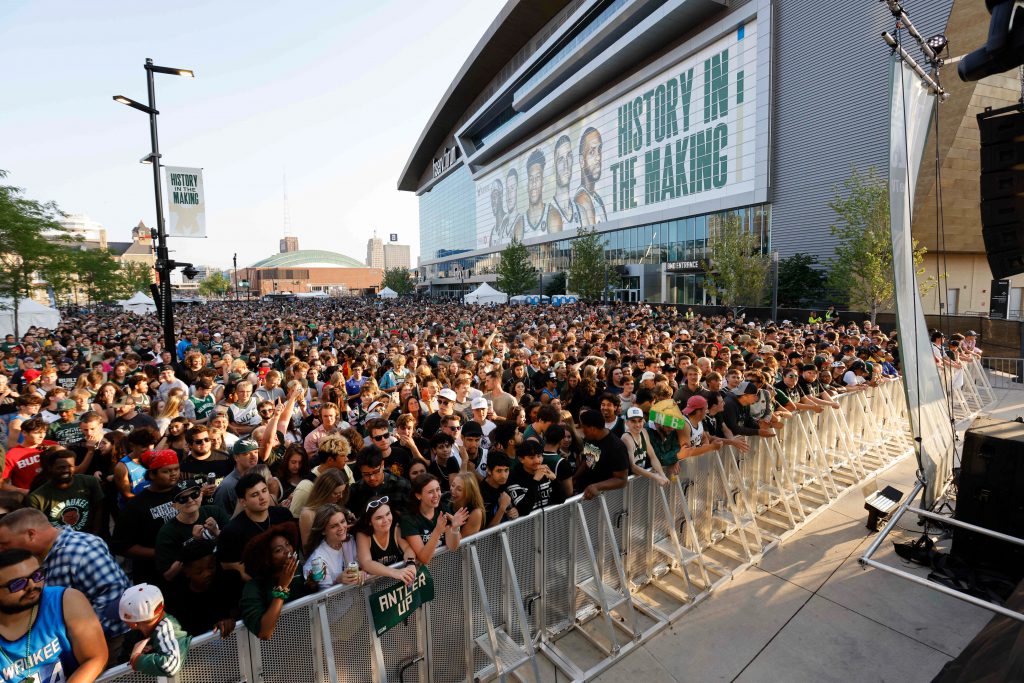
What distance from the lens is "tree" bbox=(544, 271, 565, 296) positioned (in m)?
57.3

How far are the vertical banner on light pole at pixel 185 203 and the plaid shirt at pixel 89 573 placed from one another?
9.61 metres

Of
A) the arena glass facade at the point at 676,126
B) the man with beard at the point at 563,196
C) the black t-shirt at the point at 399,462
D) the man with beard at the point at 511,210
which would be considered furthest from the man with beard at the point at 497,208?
the black t-shirt at the point at 399,462

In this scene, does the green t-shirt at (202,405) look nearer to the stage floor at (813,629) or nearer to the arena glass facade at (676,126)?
the stage floor at (813,629)

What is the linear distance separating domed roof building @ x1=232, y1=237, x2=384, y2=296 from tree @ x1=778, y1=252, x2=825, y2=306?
473 feet

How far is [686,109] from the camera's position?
3934cm

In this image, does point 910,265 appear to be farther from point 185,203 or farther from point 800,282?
point 800,282

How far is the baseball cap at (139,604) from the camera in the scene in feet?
7.51

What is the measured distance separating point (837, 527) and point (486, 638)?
5.20 meters

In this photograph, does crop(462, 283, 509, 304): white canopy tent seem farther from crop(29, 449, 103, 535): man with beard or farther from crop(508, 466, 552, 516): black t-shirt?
crop(29, 449, 103, 535): man with beard

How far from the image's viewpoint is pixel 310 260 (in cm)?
17588

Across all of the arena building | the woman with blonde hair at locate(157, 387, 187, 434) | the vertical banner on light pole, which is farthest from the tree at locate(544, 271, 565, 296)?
the woman with blonde hair at locate(157, 387, 187, 434)

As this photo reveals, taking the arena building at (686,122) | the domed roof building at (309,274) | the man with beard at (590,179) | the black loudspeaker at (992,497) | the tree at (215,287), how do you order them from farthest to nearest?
the domed roof building at (309,274) → the tree at (215,287) → the man with beard at (590,179) → the arena building at (686,122) → the black loudspeaker at (992,497)

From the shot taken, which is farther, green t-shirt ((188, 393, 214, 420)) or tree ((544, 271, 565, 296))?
tree ((544, 271, 565, 296))

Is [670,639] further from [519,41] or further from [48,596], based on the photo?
[519,41]
